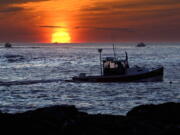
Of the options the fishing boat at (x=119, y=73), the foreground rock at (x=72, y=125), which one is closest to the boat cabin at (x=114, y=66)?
the fishing boat at (x=119, y=73)

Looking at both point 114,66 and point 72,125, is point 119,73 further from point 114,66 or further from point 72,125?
point 72,125

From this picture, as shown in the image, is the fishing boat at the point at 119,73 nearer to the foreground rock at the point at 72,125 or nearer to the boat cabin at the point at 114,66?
the boat cabin at the point at 114,66

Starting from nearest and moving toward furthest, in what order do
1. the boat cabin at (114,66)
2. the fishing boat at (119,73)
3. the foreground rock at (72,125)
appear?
the foreground rock at (72,125), the boat cabin at (114,66), the fishing boat at (119,73)

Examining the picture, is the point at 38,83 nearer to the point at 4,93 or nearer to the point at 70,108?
the point at 4,93

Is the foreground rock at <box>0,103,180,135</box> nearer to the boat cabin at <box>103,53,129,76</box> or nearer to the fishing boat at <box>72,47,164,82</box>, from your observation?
the boat cabin at <box>103,53,129,76</box>

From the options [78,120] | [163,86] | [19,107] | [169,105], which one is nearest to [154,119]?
[169,105]

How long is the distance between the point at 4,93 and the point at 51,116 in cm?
2775

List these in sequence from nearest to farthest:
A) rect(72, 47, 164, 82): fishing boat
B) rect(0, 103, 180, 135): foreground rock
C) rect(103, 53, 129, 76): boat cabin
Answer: rect(0, 103, 180, 135): foreground rock → rect(103, 53, 129, 76): boat cabin → rect(72, 47, 164, 82): fishing boat

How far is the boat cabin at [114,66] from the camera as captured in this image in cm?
4694

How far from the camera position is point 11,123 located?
40.3 feet

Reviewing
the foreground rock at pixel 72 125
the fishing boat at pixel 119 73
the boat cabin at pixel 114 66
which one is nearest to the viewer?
the foreground rock at pixel 72 125

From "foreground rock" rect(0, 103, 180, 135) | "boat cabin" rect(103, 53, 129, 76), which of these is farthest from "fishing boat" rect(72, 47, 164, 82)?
"foreground rock" rect(0, 103, 180, 135)

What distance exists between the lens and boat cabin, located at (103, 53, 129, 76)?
154 ft

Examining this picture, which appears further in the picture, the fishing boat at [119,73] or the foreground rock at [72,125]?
the fishing boat at [119,73]
